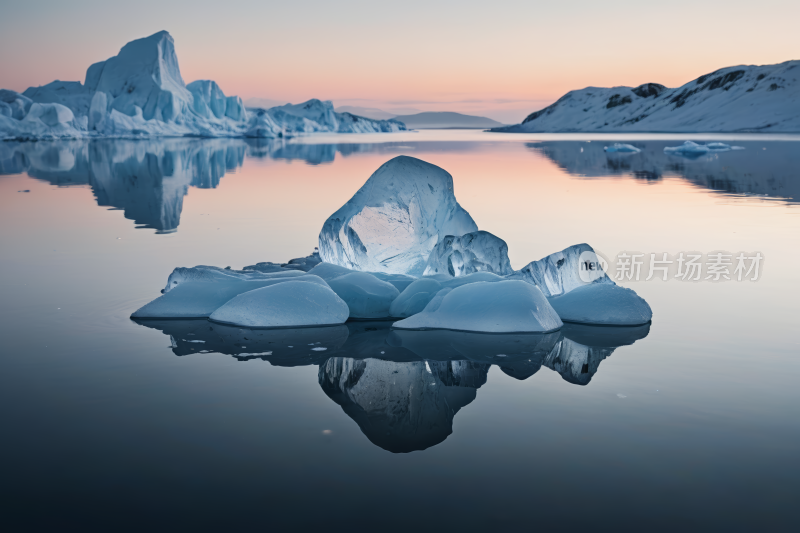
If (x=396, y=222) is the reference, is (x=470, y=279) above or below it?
below

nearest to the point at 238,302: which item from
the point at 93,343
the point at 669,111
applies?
the point at 93,343

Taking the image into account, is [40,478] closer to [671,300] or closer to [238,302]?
Answer: [238,302]

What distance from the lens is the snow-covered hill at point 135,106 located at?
58.2m

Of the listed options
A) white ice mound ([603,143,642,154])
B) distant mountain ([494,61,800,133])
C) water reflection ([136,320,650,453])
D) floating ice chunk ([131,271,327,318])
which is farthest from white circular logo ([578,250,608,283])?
distant mountain ([494,61,800,133])

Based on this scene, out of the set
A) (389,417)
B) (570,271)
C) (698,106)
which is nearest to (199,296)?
(389,417)

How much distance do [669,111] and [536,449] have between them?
15756cm

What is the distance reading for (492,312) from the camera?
5.70m

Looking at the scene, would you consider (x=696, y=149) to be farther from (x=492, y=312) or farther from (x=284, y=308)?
(x=284, y=308)

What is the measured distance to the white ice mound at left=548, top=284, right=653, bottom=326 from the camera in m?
5.96

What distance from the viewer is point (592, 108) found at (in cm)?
17775

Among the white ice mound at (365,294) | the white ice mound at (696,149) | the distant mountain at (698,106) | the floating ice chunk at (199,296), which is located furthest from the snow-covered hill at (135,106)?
the distant mountain at (698,106)

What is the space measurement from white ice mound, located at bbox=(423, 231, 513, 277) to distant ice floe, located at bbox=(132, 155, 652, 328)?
0.4 inches

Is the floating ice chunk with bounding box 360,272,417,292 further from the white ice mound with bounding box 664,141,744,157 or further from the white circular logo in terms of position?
the white ice mound with bounding box 664,141,744,157

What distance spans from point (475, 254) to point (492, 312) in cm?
170
